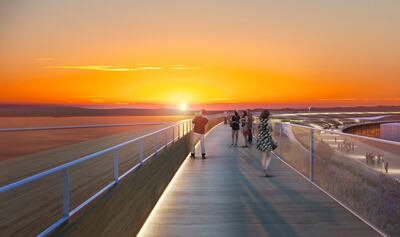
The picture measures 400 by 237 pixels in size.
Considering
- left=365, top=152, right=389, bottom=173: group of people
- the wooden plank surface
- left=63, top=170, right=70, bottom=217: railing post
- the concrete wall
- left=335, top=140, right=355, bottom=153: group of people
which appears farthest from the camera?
left=335, top=140, right=355, bottom=153: group of people

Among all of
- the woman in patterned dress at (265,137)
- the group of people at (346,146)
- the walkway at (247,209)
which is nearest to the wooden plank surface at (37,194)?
the walkway at (247,209)

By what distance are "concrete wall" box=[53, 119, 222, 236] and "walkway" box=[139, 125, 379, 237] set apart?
42cm

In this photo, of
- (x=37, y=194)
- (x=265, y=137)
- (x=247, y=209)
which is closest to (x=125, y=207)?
(x=247, y=209)

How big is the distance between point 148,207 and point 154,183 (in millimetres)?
886

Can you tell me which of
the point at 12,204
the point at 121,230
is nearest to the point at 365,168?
the point at 121,230

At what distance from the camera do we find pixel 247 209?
9.02 meters

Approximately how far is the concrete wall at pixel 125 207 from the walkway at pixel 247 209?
42cm

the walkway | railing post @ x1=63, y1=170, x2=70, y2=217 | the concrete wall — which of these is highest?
railing post @ x1=63, y1=170, x2=70, y2=217

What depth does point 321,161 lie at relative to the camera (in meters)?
11.7

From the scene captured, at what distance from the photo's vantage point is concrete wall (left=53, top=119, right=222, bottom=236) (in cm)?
448

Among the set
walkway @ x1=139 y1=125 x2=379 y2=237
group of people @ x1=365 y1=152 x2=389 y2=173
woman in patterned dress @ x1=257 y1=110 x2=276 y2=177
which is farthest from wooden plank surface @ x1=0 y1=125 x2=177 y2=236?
group of people @ x1=365 y1=152 x2=389 y2=173

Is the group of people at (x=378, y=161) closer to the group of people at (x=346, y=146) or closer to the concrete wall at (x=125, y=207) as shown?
the group of people at (x=346, y=146)

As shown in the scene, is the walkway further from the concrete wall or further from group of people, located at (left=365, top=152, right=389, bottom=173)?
group of people, located at (left=365, top=152, right=389, bottom=173)

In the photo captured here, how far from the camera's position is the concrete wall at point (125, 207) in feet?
14.7
